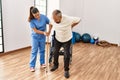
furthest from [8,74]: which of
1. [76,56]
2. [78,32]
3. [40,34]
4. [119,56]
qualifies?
[78,32]

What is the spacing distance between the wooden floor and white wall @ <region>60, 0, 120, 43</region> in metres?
1.84

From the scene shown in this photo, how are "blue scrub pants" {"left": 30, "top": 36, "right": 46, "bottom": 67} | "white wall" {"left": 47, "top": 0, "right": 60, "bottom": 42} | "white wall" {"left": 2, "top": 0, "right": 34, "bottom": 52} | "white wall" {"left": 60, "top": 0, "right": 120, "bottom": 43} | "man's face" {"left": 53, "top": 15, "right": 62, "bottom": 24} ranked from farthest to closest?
"white wall" {"left": 60, "top": 0, "right": 120, "bottom": 43}
"white wall" {"left": 47, "top": 0, "right": 60, "bottom": 42}
"white wall" {"left": 2, "top": 0, "right": 34, "bottom": 52}
"blue scrub pants" {"left": 30, "top": 36, "right": 46, "bottom": 67}
"man's face" {"left": 53, "top": 15, "right": 62, "bottom": 24}

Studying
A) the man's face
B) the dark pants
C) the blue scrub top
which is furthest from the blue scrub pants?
the man's face

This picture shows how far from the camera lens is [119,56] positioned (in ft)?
15.6

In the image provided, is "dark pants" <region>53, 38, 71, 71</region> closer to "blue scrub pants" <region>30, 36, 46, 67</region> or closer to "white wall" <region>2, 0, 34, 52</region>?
"blue scrub pants" <region>30, 36, 46, 67</region>

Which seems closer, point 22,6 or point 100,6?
point 22,6

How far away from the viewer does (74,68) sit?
363 cm

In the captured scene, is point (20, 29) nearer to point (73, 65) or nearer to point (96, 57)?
point (73, 65)

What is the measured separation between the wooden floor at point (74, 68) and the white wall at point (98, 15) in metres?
1.84

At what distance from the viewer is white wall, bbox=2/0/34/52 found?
4406 mm

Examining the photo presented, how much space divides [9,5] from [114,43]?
414 cm

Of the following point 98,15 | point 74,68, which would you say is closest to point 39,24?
point 74,68

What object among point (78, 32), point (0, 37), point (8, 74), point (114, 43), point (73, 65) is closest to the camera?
point (8, 74)

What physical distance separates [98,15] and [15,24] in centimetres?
339
